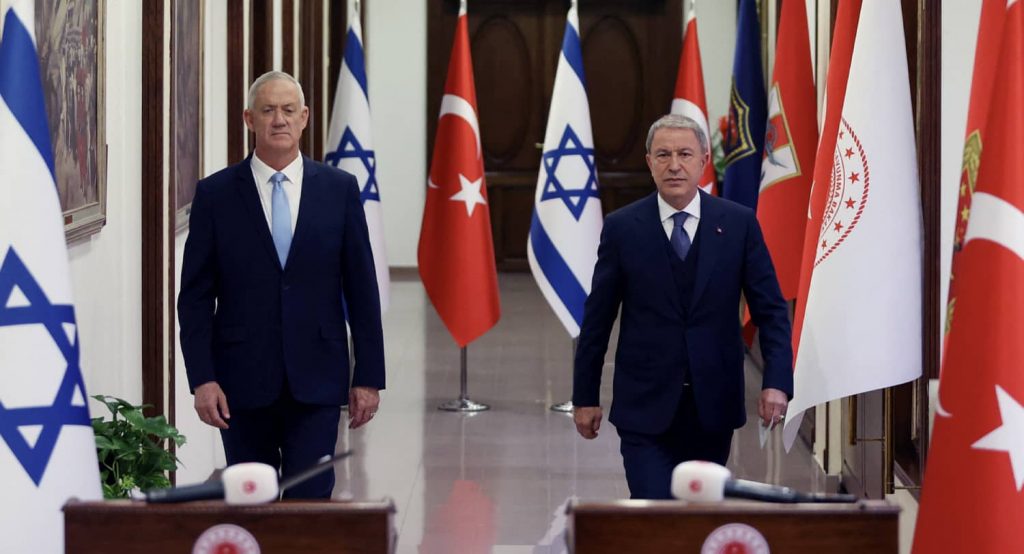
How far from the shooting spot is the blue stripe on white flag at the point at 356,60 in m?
8.86

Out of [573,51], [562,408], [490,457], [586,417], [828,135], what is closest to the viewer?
[586,417]

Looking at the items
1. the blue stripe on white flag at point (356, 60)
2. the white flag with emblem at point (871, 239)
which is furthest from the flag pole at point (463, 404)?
the white flag with emblem at point (871, 239)

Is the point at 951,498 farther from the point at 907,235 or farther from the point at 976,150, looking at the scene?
the point at 907,235

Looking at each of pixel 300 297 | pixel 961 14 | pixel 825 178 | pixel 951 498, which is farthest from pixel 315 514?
pixel 961 14

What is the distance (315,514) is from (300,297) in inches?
Answer: 65.4

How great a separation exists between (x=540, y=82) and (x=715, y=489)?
13639 mm

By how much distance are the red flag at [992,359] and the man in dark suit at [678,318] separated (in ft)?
2.80

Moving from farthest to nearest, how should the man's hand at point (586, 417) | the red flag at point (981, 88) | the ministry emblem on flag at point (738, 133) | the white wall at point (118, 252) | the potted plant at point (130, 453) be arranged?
the ministry emblem on flag at point (738, 133), the white wall at point (118, 252), the potted plant at point (130, 453), the man's hand at point (586, 417), the red flag at point (981, 88)

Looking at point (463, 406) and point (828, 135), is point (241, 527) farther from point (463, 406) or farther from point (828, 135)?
point (463, 406)

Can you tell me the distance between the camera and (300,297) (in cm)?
407

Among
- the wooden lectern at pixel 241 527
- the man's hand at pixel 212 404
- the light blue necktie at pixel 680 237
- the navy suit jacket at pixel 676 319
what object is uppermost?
the light blue necktie at pixel 680 237

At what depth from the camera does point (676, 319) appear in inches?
156

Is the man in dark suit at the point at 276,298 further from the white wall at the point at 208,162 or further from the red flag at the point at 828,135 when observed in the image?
the white wall at the point at 208,162

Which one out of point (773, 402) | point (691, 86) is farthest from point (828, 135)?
point (691, 86)
